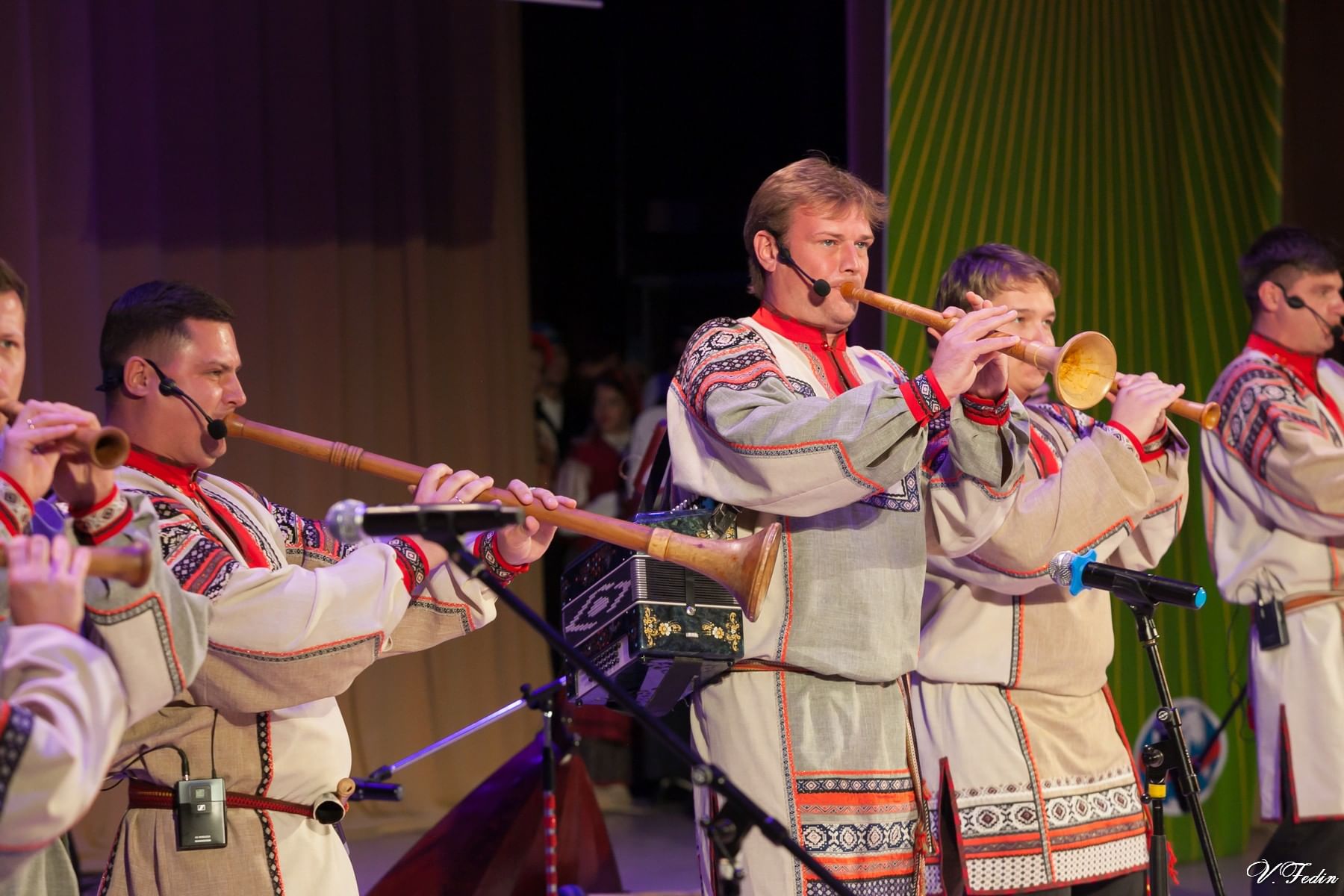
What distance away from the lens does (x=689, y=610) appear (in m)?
2.58

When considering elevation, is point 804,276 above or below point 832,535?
above

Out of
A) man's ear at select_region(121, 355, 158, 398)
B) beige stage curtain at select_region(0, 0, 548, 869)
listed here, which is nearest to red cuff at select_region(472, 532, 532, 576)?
man's ear at select_region(121, 355, 158, 398)

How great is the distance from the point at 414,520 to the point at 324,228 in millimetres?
4054

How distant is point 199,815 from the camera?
2.34m

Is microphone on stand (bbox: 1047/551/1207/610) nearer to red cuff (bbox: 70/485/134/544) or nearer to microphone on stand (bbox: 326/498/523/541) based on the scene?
microphone on stand (bbox: 326/498/523/541)

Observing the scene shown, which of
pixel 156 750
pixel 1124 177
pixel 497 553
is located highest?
pixel 1124 177

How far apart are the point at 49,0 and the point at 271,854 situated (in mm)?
3797

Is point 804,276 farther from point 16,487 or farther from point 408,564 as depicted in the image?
point 16,487

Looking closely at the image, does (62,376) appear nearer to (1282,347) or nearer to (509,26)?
(509,26)

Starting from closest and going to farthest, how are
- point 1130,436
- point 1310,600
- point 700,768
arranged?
point 700,768 → point 1130,436 → point 1310,600

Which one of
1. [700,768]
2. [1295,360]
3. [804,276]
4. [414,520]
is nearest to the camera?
[414,520]

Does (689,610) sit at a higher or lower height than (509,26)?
lower

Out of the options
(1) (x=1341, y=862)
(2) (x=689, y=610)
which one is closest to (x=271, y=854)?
(2) (x=689, y=610)

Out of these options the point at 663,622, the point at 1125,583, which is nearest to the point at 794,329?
the point at 663,622
